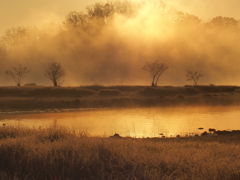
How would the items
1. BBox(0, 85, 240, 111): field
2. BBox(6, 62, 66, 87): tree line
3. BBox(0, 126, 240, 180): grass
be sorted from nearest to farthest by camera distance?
BBox(0, 126, 240, 180): grass < BBox(0, 85, 240, 111): field < BBox(6, 62, 66, 87): tree line

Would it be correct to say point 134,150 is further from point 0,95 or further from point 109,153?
point 0,95

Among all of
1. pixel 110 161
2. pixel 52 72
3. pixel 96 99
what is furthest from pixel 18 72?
pixel 110 161

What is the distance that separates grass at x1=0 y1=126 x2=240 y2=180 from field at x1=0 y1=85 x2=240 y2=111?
26401mm

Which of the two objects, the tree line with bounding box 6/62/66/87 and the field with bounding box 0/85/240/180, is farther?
the tree line with bounding box 6/62/66/87

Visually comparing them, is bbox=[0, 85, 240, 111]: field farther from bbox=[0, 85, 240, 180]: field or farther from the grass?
the grass

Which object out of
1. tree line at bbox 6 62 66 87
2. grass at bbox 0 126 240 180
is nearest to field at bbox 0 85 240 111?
tree line at bbox 6 62 66 87

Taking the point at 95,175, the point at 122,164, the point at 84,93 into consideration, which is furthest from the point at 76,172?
the point at 84,93

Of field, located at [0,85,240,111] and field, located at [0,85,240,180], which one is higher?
field, located at [0,85,240,111]

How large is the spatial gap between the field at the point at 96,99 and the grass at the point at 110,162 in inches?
1039

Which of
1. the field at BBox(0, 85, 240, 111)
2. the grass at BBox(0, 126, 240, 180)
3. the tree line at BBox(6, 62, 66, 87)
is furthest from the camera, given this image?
the tree line at BBox(6, 62, 66, 87)

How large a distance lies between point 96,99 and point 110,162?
3096 cm

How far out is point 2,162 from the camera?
9.34 meters

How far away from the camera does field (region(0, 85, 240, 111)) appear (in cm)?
3691

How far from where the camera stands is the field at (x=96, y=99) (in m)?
36.9
